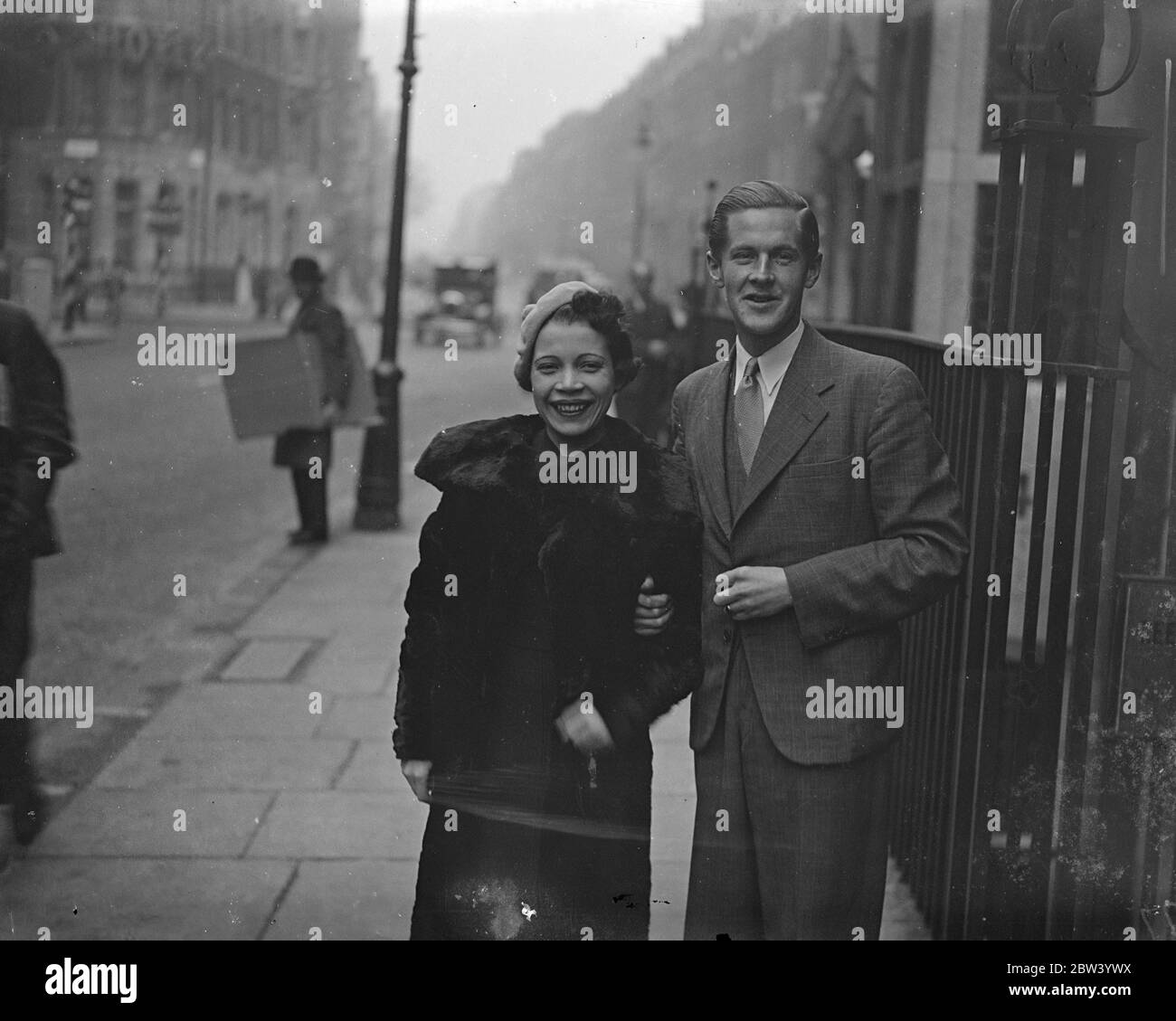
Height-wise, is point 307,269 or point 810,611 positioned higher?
point 307,269

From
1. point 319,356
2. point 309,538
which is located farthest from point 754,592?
point 309,538

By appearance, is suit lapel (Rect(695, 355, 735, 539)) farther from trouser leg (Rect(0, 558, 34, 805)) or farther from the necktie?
trouser leg (Rect(0, 558, 34, 805))

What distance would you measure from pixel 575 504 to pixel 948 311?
3.54 m

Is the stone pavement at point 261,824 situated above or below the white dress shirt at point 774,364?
below

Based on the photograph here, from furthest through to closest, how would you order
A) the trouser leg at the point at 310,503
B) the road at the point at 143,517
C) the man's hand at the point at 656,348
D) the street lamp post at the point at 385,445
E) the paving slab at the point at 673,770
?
the street lamp post at the point at 385,445
the trouser leg at the point at 310,503
the man's hand at the point at 656,348
the road at the point at 143,517
the paving slab at the point at 673,770

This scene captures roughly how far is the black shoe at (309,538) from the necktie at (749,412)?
6.28 metres

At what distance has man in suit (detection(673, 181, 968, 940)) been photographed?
3.11 meters

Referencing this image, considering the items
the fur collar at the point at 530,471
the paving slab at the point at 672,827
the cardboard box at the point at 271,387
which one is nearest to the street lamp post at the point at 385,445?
the cardboard box at the point at 271,387

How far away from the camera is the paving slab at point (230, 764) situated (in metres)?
5.07

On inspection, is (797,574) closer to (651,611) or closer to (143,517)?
(651,611)

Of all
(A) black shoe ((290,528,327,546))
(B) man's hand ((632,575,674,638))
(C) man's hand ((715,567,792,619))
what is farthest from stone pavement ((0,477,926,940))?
(A) black shoe ((290,528,327,546))

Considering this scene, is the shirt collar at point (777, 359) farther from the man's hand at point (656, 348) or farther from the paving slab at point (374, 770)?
the man's hand at point (656, 348)

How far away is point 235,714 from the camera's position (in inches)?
227

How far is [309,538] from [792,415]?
6.47 meters
